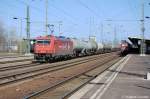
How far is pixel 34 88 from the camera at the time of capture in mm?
17406

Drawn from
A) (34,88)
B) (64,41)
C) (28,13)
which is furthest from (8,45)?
(34,88)

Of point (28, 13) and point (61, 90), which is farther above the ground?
point (28, 13)

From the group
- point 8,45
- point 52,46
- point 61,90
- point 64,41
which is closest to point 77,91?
point 61,90

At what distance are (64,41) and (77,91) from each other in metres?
32.3

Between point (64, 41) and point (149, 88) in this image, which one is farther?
point (64, 41)

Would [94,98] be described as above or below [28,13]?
below

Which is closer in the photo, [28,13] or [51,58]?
[51,58]

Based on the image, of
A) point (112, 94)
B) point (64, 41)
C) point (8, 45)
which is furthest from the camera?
point (8, 45)

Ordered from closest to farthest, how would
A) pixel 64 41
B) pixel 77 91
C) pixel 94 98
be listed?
pixel 94 98
pixel 77 91
pixel 64 41

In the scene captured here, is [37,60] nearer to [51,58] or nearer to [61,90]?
[51,58]

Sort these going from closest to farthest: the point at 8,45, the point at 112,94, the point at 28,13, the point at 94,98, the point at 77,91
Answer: the point at 94,98
the point at 112,94
the point at 77,91
the point at 28,13
the point at 8,45

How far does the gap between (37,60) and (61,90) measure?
2645cm

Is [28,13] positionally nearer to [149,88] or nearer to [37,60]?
[37,60]

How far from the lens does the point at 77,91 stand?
16500 millimetres
